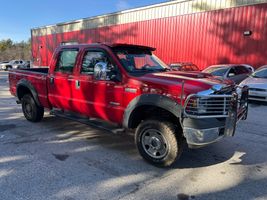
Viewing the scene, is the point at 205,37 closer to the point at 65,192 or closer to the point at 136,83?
the point at 136,83

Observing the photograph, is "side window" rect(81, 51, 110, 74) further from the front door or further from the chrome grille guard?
the chrome grille guard

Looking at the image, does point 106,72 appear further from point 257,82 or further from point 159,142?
point 257,82

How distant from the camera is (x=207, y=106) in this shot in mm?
3604

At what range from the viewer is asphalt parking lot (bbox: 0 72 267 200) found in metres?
3.33

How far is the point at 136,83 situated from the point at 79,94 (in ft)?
5.09

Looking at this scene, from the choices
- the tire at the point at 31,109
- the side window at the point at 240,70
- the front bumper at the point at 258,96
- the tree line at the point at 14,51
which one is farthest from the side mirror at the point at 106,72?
the tree line at the point at 14,51

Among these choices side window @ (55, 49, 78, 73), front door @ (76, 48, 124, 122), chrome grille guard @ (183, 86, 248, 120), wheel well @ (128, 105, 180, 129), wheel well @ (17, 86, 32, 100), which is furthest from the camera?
wheel well @ (17, 86, 32, 100)

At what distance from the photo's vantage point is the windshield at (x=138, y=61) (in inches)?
183

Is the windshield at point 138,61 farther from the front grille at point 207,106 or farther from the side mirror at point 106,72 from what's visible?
the front grille at point 207,106

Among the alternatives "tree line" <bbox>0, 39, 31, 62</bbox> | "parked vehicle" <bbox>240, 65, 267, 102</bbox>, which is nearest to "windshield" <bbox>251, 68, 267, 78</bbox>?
"parked vehicle" <bbox>240, 65, 267, 102</bbox>

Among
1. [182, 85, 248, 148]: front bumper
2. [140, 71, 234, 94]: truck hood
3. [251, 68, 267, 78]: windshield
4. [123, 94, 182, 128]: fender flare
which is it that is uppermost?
[140, 71, 234, 94]: truck hood

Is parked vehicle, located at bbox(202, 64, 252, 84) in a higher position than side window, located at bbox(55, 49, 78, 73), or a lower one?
lower

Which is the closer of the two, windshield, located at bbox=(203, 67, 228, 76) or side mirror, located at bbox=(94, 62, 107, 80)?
side mirror, located at bbox=(94, 62, 107, 80)

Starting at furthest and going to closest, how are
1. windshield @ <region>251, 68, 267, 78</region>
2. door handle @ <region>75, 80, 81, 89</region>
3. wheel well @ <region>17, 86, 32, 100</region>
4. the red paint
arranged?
windshield @ <region>251, 68, 267, 78</region> < wheel well @ <region>17, 86, 32, 100</region> < door handle @ <region>75, 80, 81, 89</region> < the red paint
